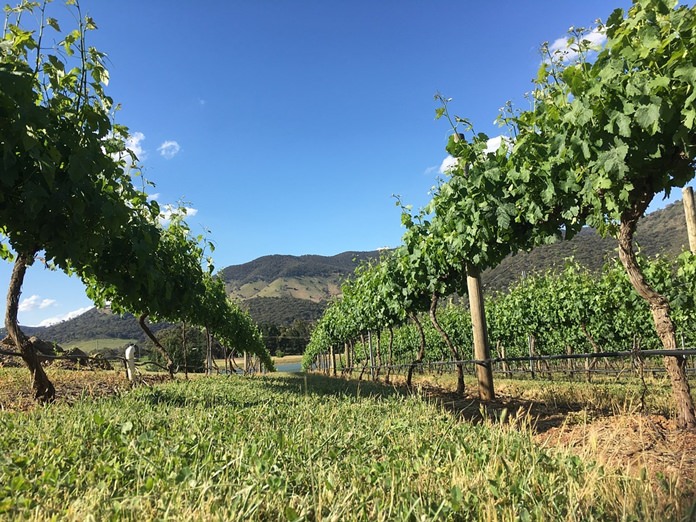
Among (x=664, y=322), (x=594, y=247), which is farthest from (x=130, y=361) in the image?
(x=594, y=247)

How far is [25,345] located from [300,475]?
16.4 ft

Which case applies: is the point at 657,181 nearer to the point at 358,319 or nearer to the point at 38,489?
the point at 38,489

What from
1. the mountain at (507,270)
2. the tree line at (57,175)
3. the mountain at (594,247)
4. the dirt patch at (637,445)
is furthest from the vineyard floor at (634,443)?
the mountain at (594,247)

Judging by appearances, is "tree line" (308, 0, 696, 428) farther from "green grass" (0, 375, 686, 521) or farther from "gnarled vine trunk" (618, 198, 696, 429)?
"green grass" (0, 375, 686, 521)

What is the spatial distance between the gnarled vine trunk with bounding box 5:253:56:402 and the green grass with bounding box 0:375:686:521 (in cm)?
214

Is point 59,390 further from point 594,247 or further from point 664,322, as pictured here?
point 594,247

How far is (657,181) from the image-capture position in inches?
165

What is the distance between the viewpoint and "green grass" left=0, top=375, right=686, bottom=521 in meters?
2.02

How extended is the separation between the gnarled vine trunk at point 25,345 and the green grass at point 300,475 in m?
2.14

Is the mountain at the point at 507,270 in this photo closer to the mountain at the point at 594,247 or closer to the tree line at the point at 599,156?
the mountain at the point at 594,247

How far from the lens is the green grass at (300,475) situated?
6.63ft

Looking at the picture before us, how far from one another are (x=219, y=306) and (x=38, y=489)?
16.2 metres

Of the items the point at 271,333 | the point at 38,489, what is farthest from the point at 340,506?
the point at 271,333

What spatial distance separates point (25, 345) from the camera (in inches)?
227
